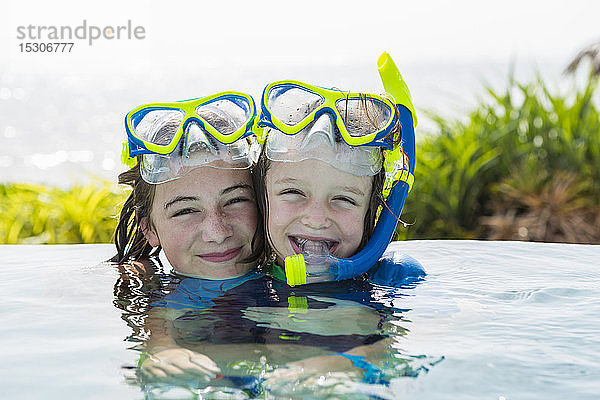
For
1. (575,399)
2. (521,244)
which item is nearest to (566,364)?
(575,399)

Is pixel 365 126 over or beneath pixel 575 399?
over

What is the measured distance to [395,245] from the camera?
13.8ft

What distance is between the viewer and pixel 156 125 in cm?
306

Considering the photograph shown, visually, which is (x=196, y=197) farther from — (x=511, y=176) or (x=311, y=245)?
(x=511, y=176)

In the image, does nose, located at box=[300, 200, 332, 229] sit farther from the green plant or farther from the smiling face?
the green plant

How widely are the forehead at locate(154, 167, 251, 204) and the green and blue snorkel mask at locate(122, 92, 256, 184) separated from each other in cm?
2

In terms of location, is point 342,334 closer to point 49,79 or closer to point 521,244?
point 521,244

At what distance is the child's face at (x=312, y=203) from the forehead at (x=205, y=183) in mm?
185

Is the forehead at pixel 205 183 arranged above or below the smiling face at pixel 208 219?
above

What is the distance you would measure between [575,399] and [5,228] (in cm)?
564

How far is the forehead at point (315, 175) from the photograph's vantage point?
2750mm

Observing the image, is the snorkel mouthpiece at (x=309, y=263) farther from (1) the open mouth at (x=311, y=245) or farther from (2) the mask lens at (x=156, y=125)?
(2) the mask lens at (x=156, y=125)

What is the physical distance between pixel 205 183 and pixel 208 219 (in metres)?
0.15

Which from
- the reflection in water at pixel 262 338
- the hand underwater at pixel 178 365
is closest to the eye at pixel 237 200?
the reflection in water at pixel 262 338
